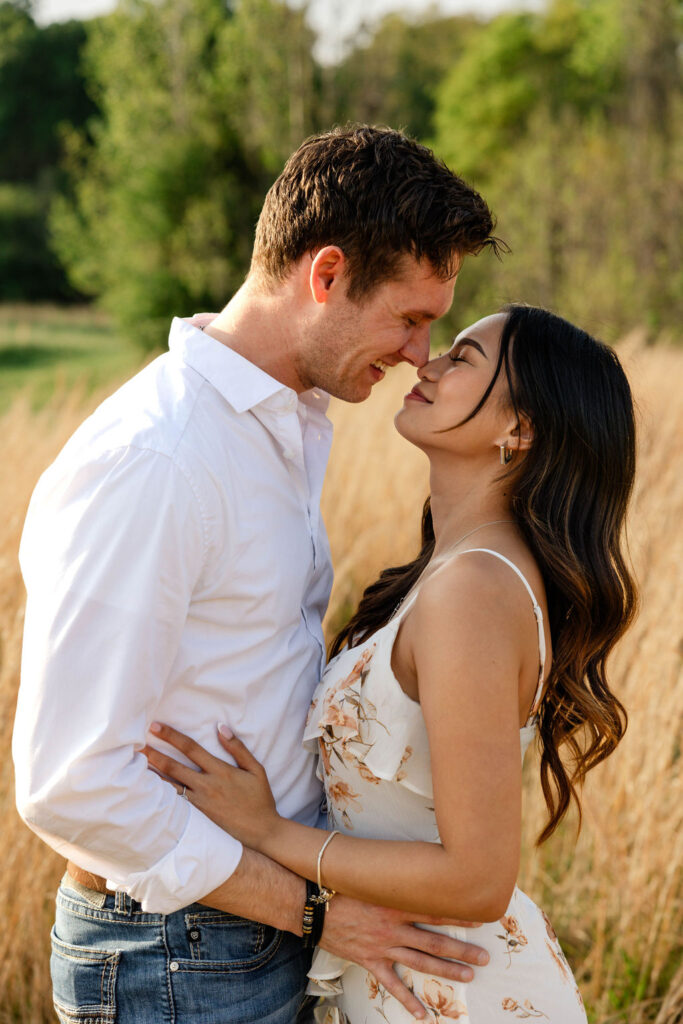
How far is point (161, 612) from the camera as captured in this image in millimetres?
1500

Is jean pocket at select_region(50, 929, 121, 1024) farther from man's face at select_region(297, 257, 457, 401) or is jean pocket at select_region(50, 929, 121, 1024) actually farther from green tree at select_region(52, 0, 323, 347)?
green tree at select_region(52, 0, 323, 347)

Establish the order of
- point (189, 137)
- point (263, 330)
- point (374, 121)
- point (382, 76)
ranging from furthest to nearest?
point (382, 76), point (374, 121), point (189, 137), point (263, 330)

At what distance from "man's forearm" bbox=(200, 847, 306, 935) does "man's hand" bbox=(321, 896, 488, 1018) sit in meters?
0.08

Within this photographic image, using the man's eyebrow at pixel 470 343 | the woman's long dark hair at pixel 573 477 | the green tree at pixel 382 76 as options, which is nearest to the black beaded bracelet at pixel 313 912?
the woman's long dark hair at pixel 573 477

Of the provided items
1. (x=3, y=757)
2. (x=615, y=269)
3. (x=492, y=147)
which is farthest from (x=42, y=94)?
(x=3, y=757)

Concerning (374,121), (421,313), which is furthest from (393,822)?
(374,121)

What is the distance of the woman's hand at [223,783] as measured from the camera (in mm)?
1663

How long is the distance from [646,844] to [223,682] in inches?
64.6

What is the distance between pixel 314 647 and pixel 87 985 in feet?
2.44

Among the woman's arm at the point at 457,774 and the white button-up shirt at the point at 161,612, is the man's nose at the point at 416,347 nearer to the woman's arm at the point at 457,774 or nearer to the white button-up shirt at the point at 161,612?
the white button-up shirt at the point at 161,612

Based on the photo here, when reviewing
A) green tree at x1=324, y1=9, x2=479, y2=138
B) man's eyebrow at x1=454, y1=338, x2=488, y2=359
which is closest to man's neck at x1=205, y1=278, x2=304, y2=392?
man's eyebrow at x1=454, y1=338, x2=488, y2=359

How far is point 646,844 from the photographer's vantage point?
2699mm

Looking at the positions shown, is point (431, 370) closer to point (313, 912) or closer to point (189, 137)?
point (313, 912)

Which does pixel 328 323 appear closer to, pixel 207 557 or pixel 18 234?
pixel 207 557
